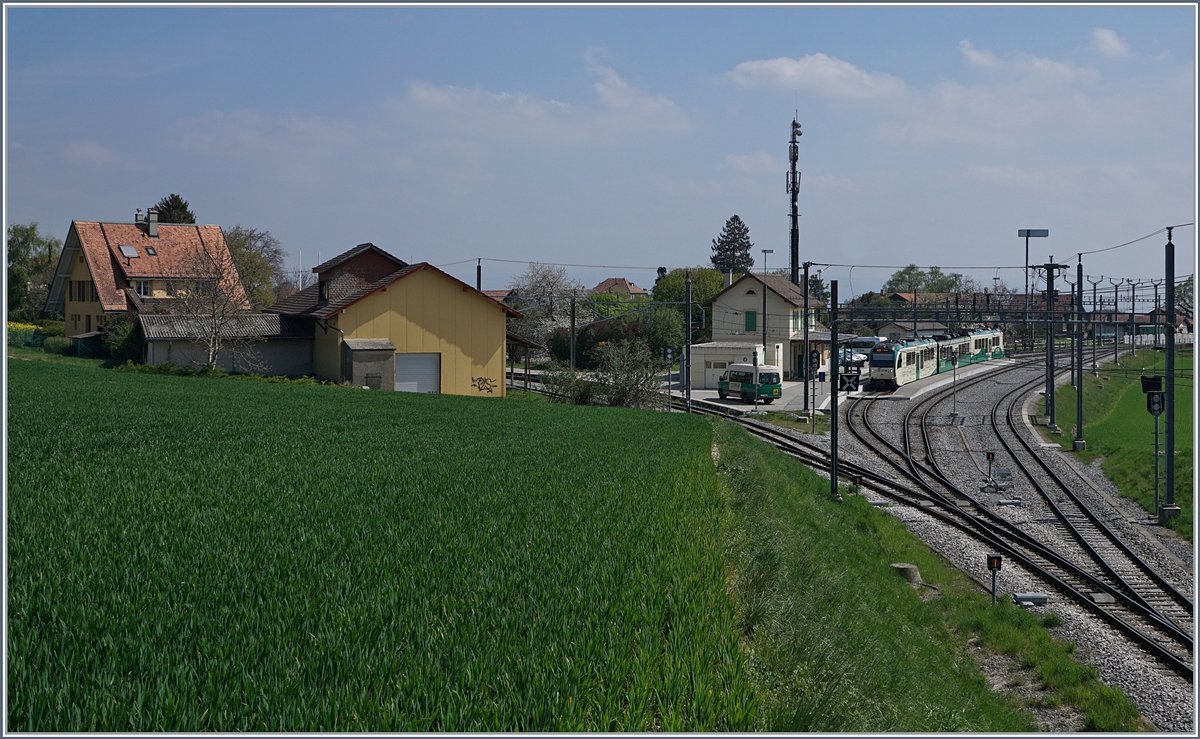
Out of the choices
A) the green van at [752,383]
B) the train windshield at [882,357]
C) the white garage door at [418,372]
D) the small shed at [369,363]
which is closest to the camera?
the small shed at [369,363]

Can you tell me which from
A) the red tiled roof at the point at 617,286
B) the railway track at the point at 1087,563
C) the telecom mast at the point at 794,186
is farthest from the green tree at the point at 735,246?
the railway track at the point at 1087,563

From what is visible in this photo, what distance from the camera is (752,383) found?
51.8m

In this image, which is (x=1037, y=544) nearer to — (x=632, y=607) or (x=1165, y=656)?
(x=1165, y=656)

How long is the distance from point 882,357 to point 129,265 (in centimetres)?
4550

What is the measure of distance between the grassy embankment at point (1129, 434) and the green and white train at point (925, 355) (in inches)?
329

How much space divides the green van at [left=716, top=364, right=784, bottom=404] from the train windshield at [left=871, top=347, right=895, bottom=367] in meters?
7.02

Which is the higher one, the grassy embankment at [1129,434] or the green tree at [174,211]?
the green tree at [174,211]

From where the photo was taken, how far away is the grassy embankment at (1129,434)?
94.4 ft

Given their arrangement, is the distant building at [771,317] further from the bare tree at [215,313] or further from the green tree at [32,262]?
the green tree at [32,262]

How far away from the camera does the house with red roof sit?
177 ft

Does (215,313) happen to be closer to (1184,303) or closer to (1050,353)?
(1050,353)

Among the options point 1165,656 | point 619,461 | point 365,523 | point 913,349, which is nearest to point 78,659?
point 365,523

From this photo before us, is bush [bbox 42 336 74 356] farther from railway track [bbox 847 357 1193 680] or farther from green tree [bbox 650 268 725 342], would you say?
green tree [bbox 650 268 725 342]

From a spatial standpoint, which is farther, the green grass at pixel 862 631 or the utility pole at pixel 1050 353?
the utility pole at pixel 1050 353
